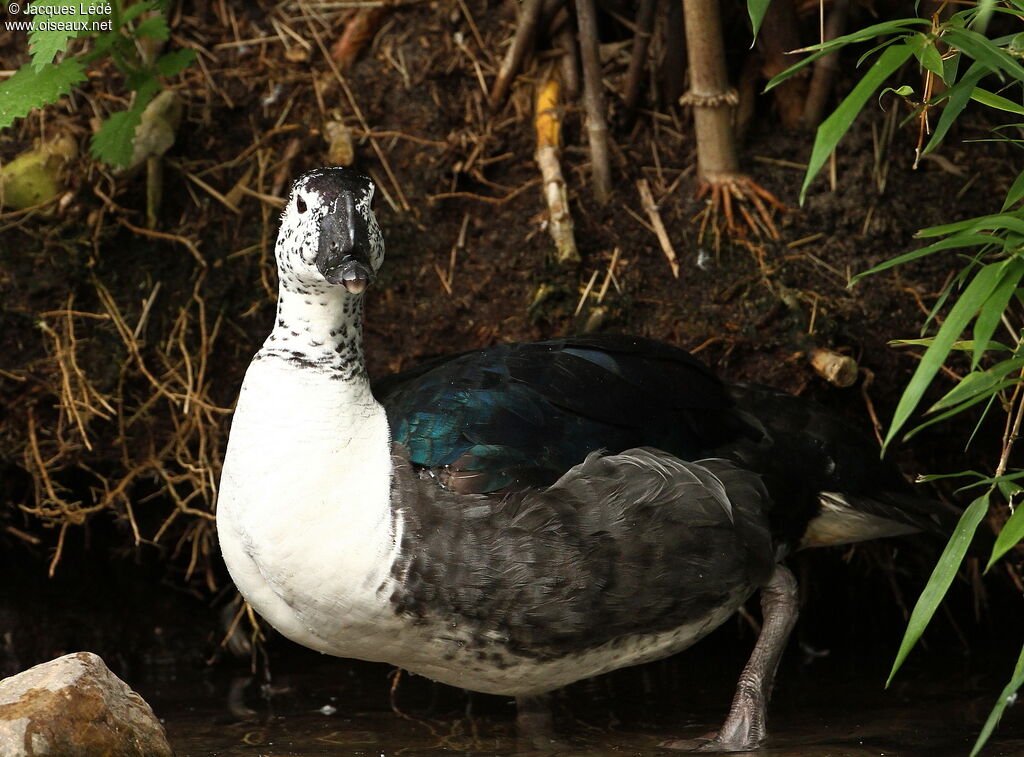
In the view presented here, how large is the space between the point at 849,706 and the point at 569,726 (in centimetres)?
83

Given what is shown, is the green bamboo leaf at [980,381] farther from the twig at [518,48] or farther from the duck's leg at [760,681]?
the twig at [518,48]

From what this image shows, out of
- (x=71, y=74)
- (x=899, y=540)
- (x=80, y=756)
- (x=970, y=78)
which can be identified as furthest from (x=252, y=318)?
(x=970, y=78)

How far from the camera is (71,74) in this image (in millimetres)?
3416

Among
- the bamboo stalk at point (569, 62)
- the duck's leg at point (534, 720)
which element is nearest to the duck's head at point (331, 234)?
the duck's leg at point (534, 720)

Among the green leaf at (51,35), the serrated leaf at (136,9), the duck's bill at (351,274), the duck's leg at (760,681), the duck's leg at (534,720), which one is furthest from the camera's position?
the serrated leaf at (136,9)

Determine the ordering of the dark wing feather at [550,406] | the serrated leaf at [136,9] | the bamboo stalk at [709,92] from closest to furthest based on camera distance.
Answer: the dark wing feather at [550,406] < the serrated leaf at [136,9] < the bamboo stalk at [709,92]

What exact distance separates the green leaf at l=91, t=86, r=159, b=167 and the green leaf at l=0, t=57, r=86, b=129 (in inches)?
11.2

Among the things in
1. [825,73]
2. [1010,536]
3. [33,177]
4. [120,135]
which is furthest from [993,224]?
[33,177]

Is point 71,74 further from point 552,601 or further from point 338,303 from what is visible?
point 552,601

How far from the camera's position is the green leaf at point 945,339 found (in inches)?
80.4

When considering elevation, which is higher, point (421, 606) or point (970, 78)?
point (970, 78)

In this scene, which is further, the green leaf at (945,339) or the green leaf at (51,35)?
the green leaf at (51,35)

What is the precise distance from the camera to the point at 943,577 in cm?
226

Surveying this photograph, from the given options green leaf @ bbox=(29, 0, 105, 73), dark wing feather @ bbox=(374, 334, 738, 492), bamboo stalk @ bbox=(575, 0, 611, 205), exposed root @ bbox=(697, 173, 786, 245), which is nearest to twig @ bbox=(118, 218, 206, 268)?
green leaf @ bbox=(29, 0, 105, 73)
